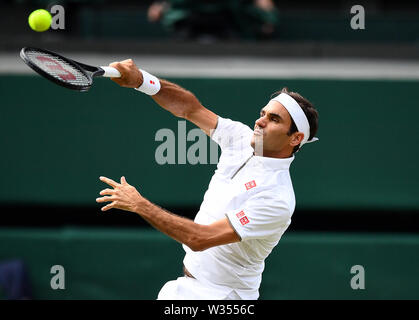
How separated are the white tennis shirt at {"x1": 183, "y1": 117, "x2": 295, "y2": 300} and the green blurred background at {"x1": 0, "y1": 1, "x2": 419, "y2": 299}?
2070 mm

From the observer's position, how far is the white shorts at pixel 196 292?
11.9 feet

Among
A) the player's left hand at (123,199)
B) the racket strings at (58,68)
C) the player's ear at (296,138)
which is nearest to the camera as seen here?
the player's left hand at (123,199)

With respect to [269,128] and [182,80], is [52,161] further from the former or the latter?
[269,128]

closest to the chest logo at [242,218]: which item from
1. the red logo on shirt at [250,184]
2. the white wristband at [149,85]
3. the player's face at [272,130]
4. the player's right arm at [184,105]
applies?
the red logo on shirt at [250,184]

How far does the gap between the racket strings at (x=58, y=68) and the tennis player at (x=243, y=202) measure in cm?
24

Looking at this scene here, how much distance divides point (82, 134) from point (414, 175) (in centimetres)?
298

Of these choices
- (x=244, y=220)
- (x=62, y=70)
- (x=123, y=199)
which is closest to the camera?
(x=123, y=199)

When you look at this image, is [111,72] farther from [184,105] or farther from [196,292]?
[196,292]

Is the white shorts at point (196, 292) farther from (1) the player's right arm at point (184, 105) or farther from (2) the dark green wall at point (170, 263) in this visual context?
(2) the dark green wall at point (170, 263)

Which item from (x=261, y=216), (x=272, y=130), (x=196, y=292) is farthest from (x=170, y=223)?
(x=272, y=130)

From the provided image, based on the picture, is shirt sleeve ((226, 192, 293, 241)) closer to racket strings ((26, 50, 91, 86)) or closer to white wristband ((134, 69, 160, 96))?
white wristband ((134, 69, 160, 96))

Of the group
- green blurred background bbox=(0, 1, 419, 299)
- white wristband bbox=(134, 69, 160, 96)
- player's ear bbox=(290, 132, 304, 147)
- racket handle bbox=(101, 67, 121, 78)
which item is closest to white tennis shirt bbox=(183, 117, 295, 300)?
player's ear bbox=(290, 132, 304, 147)

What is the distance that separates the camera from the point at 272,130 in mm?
3549

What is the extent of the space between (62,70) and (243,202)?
3.88 ft
